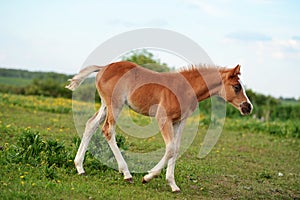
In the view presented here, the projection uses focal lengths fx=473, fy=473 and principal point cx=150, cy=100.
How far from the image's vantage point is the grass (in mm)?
7137

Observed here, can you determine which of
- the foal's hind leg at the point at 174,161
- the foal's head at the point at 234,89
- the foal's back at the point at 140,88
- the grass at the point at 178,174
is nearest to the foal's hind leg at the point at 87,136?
the grass at the point at 178,174

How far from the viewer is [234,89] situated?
817 centimetres

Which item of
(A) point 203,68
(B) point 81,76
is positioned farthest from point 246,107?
(B) point 81,76

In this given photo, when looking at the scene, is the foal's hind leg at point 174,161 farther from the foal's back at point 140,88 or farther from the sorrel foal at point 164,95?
the foal's back at point 140,88

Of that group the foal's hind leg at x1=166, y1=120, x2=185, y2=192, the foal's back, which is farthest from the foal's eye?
the foal's hind leg at x1=166, y1=120, x2=185, y2=192

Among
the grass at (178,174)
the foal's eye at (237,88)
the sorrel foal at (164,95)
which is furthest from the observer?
the foal's eye at (237,88)

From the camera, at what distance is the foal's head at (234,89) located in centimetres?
812

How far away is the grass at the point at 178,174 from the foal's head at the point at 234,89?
162 cm

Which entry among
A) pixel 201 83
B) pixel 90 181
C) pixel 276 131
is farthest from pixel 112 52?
pixel 276 131

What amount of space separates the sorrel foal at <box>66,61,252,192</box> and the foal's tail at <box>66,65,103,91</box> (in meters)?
0.02

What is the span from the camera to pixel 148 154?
1109cm

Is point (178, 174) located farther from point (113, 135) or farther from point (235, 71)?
point (235, 71)

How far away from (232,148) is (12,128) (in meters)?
6.27

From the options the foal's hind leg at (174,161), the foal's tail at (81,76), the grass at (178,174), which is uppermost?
the foal's tail at (81,76)
